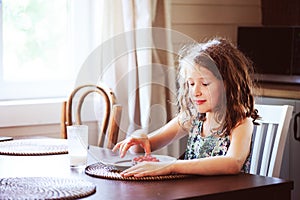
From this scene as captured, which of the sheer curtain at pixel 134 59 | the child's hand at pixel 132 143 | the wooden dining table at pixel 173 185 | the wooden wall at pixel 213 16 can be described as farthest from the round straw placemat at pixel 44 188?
the wooden wall at pixel 213 16

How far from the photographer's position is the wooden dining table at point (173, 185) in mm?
1610

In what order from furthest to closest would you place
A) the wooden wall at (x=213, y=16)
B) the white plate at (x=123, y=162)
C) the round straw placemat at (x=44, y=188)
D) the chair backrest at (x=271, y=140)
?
the wooden wall at (x=213, y=16)
the chair backrest at (x=271, y=140)
the white plate at (x=123, y=162)
the round straw placemat at (x=44, y=188)

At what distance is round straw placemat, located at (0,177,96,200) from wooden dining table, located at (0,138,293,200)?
0.03 metres

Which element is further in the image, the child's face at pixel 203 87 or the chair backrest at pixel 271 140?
the chair backrest at pixel 271 140

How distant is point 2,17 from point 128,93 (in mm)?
740

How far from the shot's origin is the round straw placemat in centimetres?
158

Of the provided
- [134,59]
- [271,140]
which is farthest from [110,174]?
[134,59]

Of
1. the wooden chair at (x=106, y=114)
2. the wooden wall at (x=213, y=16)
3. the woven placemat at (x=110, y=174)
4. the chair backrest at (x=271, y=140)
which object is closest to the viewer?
the woven placemat at (x=110, y=174)

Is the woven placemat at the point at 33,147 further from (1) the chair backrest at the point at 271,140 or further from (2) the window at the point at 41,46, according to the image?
(2) the window at the point at 41,46

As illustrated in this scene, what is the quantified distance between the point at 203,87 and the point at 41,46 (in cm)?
159

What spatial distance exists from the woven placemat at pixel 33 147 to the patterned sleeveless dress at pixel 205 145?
0.44 m

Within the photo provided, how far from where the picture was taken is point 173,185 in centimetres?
171

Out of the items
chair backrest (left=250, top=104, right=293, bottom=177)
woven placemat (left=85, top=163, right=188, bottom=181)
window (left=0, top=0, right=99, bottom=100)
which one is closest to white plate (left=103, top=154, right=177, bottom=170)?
woven placemat (left=85, top=163, right=188, bottom=181)

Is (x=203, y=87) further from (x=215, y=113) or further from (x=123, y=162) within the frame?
(x=123, y=162)
